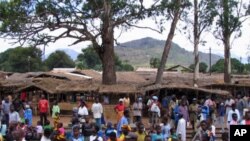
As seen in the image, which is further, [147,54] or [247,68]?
[147,54]

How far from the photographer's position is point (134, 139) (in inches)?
346

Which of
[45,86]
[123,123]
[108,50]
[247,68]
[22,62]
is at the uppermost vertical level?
[108,50]

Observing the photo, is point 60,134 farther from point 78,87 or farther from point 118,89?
point 78,87

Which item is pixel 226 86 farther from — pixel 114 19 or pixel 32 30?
pixel 32 30

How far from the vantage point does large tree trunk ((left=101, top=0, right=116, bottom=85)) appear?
85.7 ft

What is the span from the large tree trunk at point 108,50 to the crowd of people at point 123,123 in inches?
143

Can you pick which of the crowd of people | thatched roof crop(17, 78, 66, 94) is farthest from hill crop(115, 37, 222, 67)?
the crowd of people

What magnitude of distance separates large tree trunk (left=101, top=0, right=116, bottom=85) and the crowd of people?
3632 mm

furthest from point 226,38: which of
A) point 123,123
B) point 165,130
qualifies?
point 123,123

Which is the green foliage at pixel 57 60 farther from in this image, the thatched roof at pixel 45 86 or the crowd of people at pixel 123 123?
the crowd of people at pixel 123 123

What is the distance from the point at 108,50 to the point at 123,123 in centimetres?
1628

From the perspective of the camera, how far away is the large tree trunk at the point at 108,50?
85.7 ft

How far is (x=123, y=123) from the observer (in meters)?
11.7

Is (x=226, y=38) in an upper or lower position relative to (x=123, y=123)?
upper
